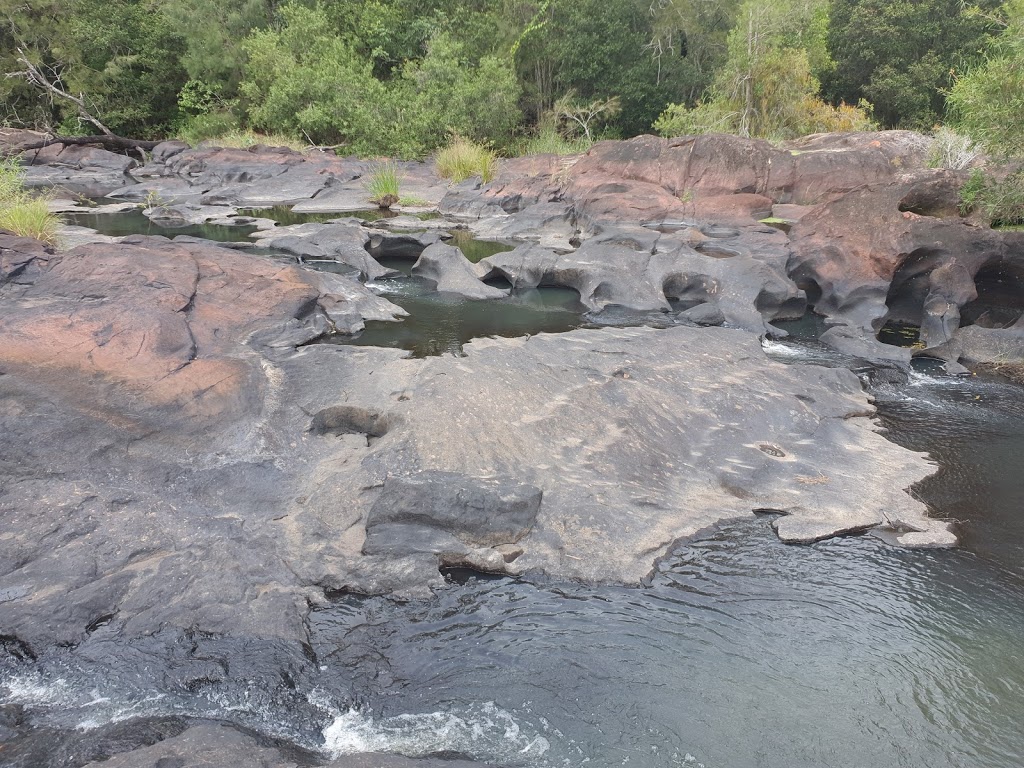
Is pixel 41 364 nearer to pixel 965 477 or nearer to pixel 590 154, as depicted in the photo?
pixel 965 477

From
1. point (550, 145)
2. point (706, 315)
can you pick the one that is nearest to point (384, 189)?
point (550, 145)

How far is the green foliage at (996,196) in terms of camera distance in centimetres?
970

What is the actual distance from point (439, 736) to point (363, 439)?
3.00 m

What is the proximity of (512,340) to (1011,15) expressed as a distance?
7887mm

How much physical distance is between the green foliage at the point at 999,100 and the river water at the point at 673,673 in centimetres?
602

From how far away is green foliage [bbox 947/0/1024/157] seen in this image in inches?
353

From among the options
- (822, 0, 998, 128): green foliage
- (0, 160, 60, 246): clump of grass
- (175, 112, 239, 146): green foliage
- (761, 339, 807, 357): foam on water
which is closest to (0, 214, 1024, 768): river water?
(761, 339, 807, 357): foam on water

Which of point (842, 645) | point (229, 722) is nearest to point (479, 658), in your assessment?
point (229, 722)

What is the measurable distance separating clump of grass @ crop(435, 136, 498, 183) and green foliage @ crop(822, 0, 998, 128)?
40.8 feet

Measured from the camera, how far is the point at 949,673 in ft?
14.2

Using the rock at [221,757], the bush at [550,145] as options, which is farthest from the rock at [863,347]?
the bush at [550,145]

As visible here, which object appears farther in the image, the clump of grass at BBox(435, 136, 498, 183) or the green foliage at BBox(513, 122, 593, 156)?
the green foliage at BBox(513, 122, 593, 156)

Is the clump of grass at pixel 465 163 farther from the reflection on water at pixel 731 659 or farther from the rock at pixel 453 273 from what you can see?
the reflection on water at pixel 731 659

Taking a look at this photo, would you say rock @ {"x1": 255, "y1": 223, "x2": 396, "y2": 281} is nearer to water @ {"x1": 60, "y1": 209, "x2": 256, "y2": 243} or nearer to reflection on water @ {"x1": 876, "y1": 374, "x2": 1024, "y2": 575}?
water @ {"x1": 60, "y1": 209, "x2": 256, "y2": 243}
